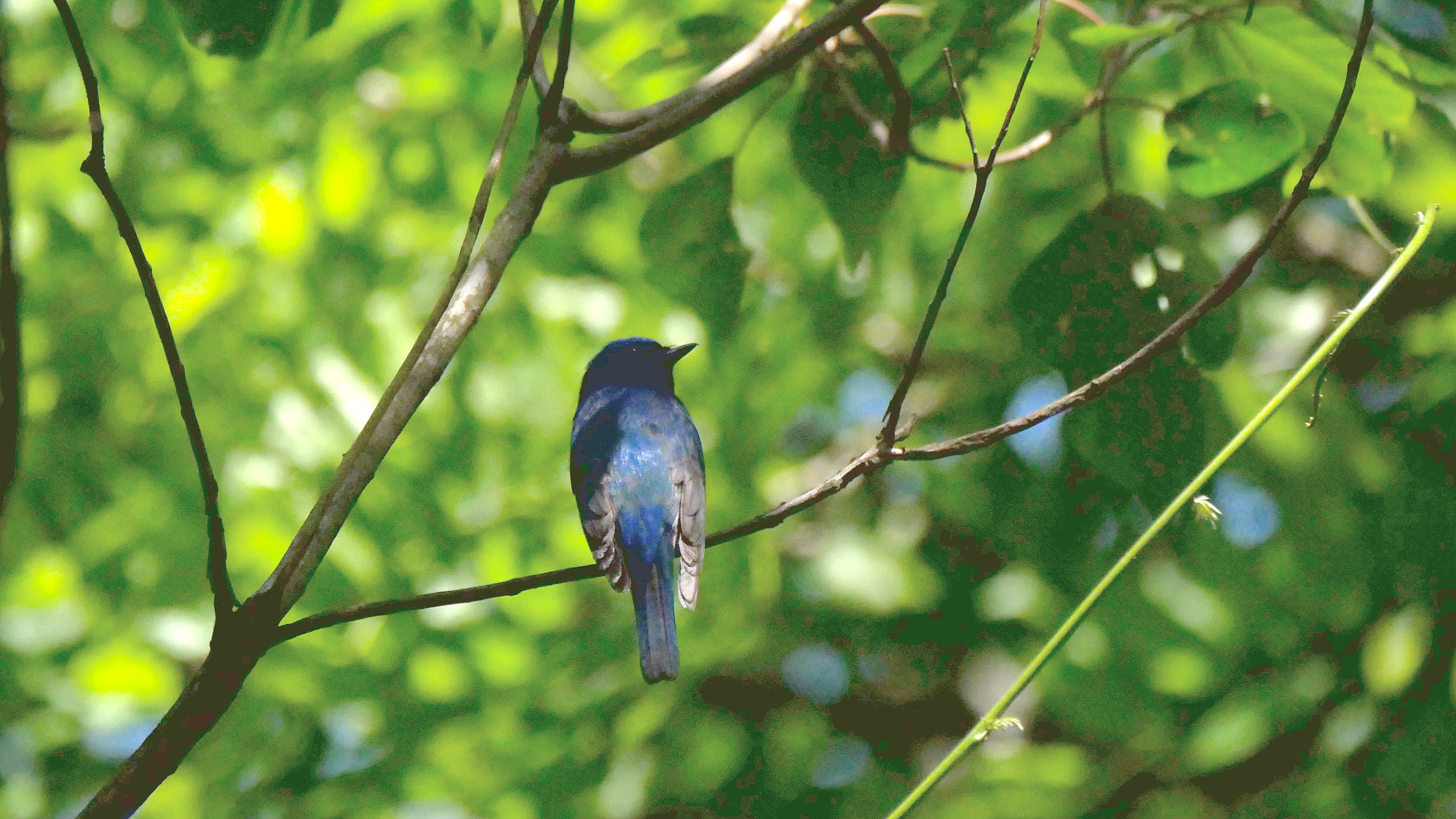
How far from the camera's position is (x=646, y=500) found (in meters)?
3.05

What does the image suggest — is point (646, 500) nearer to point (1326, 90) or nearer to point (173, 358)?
point (173, 358)

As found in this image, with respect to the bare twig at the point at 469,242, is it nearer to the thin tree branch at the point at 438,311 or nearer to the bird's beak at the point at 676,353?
the thin tree branch at the point at 438,311

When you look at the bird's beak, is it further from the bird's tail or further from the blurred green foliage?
the bird's tail

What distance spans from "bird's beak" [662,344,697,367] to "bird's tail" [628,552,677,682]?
88 centimetres

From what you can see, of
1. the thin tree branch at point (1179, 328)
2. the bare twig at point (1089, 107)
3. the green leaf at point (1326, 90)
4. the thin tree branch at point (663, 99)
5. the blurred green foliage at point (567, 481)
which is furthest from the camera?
the blurred green foliage at point (567, 481)

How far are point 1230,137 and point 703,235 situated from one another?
112 centimetres

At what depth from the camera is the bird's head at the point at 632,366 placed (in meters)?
3.85

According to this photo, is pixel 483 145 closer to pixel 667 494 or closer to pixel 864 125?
pixel 667 494

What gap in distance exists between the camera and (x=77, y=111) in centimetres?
428

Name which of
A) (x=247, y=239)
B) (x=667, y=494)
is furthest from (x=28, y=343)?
(x=667, y=494)

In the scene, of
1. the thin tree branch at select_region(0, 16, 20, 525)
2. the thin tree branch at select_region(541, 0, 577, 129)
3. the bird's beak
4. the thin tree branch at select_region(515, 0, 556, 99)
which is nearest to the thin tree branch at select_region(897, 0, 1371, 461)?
the thin tree branch at select_region(541, 0, 577, 129)

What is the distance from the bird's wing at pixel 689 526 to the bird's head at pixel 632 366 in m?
0.65

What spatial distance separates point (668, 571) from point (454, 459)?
1448 millimetres

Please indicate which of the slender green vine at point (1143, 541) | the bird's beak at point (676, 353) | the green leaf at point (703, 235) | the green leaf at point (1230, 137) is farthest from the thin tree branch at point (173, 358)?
the bird's beak at point (676, 353)
